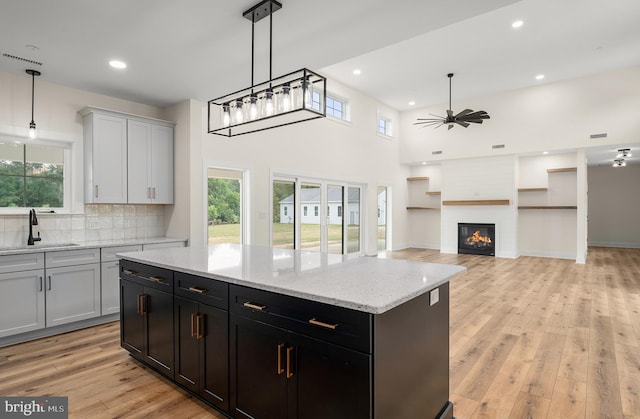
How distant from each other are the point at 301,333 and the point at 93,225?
390 centimetres

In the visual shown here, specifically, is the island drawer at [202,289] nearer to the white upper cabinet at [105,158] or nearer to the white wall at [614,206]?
the white upper cabinet at [105,158]

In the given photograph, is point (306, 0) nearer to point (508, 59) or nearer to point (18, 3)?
point (18, 3)

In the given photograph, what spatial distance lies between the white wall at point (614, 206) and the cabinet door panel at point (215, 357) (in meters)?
13.2

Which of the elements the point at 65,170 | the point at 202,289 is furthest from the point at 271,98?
the point at 65,170

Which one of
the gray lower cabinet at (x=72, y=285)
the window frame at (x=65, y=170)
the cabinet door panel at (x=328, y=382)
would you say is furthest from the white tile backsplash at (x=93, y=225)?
the cabinet door panel at (x=328, y=382)

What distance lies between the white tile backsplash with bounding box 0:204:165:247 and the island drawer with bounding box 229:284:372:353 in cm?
331

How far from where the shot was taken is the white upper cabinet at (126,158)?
4.16 metres

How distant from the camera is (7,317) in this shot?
3273 mm

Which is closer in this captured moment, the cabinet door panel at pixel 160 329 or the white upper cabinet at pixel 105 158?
the cabinet door panel at pixel 160 329

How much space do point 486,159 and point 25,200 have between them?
932 cm

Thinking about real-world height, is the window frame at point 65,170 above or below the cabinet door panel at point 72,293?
above

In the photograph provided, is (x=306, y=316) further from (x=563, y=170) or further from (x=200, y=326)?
(x=563, y=170)

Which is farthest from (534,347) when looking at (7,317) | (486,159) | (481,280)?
(486,159)

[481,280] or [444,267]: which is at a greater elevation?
[444,267]
